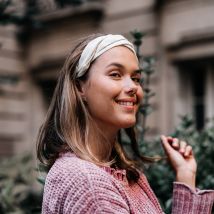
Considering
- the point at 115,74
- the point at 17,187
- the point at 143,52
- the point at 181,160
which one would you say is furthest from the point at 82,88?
the point at 143,52

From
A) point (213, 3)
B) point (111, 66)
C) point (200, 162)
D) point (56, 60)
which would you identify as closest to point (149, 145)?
point (200, 162)

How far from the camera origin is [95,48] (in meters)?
2.37

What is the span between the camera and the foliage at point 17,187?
3.85 meters

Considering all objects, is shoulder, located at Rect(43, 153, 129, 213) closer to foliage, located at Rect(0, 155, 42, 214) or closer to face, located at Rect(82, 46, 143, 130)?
face, located at Rect(82, 46, 143, 130)

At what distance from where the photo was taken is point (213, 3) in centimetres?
974

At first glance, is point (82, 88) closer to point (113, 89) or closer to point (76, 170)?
point (113, 89)

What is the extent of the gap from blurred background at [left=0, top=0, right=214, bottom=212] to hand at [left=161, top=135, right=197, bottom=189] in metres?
6.29

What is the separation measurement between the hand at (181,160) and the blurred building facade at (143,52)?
615 cm

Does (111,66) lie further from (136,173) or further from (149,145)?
(149,145)

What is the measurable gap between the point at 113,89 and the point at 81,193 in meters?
0.39

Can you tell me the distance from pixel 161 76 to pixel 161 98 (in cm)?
33

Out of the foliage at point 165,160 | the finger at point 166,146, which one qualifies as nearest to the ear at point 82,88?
the finger at point 166,146

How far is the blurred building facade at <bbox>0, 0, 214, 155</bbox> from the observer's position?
10094 millimetres

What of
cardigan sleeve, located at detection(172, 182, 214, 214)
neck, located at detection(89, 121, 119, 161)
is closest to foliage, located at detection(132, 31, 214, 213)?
cardigan sleeve, located at detection(172, 182, 214, 214)
